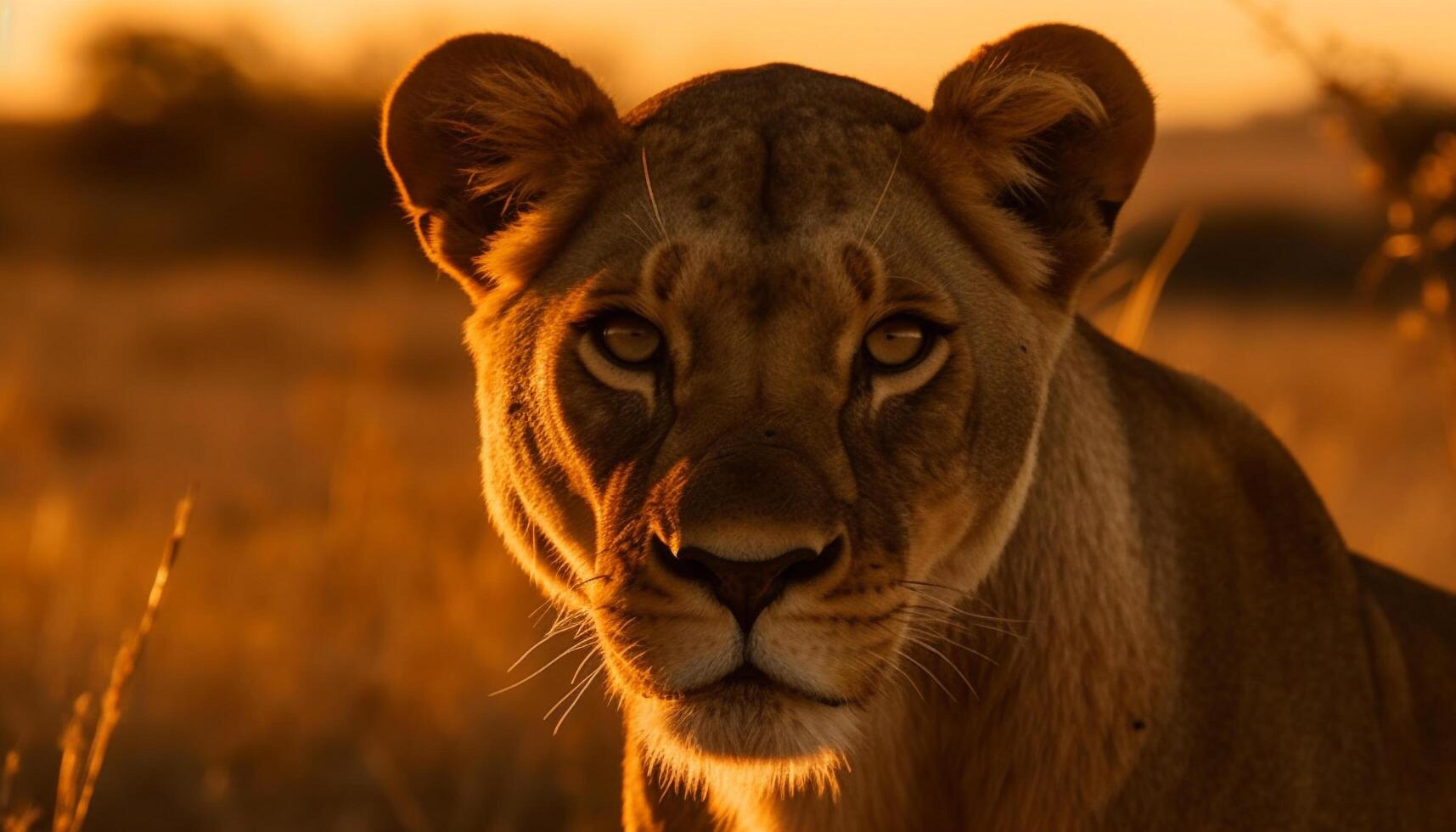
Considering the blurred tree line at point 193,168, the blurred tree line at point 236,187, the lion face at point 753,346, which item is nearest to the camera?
the lion face at point 753,346

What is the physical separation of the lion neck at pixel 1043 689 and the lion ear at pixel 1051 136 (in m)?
0.27

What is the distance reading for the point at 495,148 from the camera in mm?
3248

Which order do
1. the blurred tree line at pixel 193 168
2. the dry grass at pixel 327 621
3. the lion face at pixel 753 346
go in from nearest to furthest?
the lion face at pixel 753 346 < the dry grass at pixel 327 621 < the blurred tree line at pixel 193 168

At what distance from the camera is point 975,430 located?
9.55 feet

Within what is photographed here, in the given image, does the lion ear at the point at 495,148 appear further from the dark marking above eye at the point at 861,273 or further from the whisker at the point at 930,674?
the whisker at the point at 930,674

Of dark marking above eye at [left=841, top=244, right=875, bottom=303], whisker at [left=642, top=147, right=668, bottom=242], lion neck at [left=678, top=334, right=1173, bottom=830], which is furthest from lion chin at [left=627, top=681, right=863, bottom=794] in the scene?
whisker at [left=642, top=147, right=668, bottom=242]

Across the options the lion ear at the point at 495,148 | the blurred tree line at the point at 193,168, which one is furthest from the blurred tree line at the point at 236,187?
the lion ear at the point at 495,148

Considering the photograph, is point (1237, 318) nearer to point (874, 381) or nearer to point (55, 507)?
point (55, 507)

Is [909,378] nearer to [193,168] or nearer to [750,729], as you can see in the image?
[750,729]

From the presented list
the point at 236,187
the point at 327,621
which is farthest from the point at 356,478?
the point at 236,187

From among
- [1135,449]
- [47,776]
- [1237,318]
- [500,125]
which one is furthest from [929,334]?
[1237,318]

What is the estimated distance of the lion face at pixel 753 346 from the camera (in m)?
2.62

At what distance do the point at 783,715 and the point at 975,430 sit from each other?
1.85ft

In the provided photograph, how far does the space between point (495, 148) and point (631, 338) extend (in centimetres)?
52
